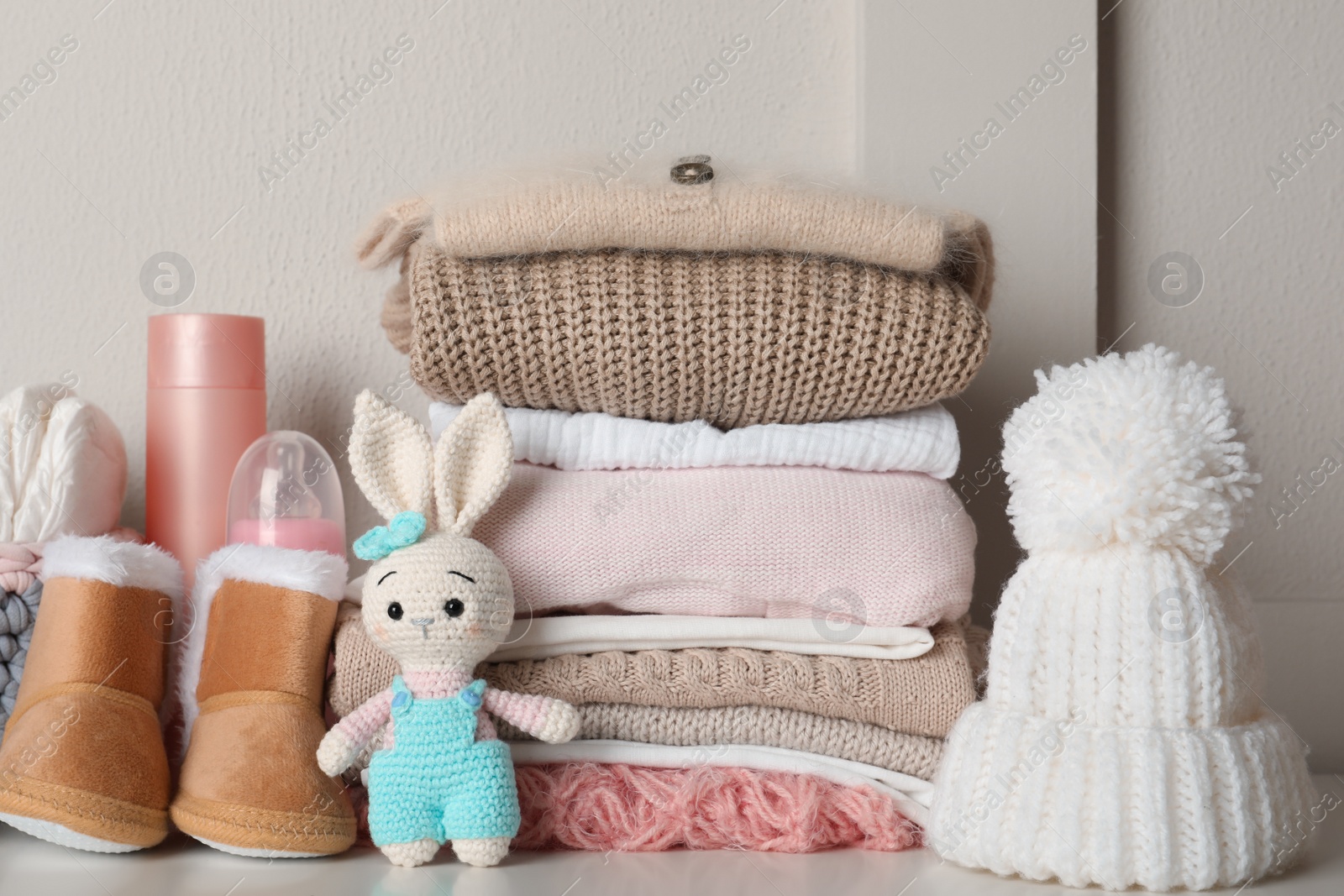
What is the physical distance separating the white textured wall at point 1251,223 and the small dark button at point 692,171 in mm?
522

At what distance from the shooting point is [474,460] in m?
0.79

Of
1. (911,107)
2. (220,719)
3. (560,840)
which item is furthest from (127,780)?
(911,107)

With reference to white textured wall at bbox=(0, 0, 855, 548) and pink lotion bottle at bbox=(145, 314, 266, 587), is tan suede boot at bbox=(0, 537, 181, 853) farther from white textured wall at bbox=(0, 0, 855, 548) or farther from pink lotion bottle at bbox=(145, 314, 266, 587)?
white textured wall at bbox=(0, 0, 855, 548)

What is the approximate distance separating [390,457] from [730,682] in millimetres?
293

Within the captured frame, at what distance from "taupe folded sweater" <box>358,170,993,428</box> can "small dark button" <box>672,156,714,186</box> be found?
1cm

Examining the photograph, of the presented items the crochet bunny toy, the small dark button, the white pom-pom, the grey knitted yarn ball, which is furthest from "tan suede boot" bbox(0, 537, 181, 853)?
the white pom-pom

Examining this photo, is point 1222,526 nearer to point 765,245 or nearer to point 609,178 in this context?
point 765,245

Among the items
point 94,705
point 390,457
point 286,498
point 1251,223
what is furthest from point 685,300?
point 1251,223

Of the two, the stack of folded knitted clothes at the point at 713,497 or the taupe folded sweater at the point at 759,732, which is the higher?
the stack of folded knitted clothes at the point at 713,497

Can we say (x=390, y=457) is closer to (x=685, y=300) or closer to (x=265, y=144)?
(x=685, y=300)

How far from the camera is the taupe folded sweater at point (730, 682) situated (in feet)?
2.55

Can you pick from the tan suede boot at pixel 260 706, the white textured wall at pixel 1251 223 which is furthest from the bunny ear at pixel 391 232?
the white textured wall at pixel 1251 223

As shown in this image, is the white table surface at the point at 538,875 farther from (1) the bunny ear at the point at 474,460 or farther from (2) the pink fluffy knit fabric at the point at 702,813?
Result: (1) the bunny ear at the point at 474,460

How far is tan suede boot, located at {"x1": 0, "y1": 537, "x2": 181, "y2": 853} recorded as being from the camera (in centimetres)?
69
